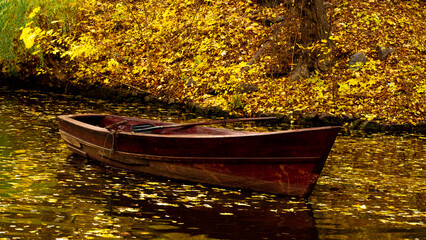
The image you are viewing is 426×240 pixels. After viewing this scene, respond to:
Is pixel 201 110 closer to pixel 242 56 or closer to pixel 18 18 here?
pixel 242 56

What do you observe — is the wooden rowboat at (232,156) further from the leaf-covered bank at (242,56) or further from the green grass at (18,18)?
the green grass at (18,18)

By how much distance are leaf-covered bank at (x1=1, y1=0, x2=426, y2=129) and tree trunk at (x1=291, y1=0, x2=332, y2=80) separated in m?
0.29

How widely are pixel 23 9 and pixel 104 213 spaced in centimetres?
1475

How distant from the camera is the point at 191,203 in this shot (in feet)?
27.2

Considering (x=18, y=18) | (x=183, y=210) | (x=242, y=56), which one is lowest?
(x=183, y=210)

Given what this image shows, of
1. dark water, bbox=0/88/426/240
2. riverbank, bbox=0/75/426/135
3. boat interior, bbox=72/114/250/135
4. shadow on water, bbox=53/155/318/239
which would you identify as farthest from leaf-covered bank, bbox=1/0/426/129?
shadow on water, bbox=53/155/318/239

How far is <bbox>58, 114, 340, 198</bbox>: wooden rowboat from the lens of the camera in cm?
851

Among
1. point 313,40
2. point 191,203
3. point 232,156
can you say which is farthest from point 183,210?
point 313,40

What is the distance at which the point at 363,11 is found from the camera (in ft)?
66.9

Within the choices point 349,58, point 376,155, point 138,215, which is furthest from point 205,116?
point 138,215

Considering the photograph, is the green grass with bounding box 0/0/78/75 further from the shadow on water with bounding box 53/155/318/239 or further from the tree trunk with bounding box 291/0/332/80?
the shadow on water with bounding box 53/155/318/239

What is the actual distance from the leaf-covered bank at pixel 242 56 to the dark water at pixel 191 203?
14.8ft

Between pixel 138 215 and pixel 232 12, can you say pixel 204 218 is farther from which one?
pixel 232 12

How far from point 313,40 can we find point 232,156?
1018 centimetres
